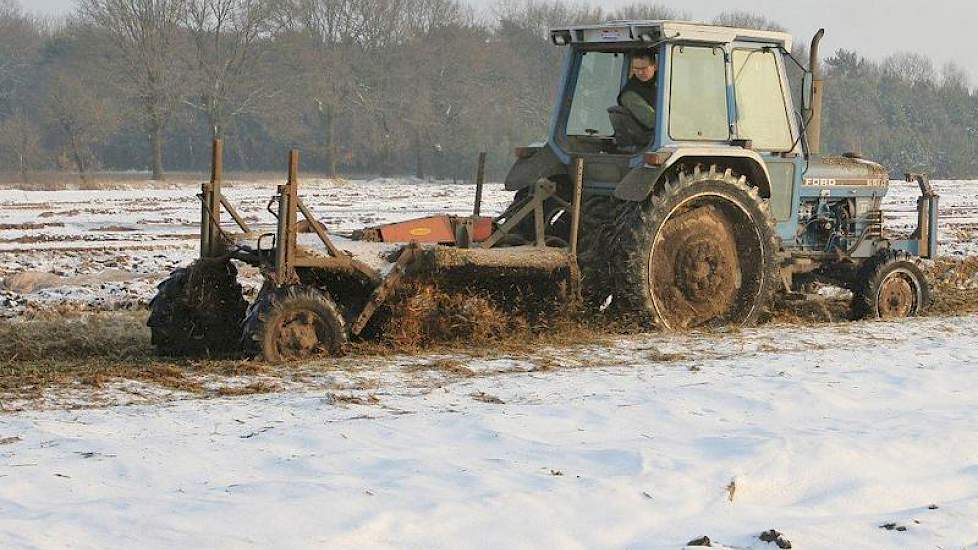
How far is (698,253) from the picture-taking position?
10.4 meters

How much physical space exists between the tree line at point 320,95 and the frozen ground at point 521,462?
45.8 m

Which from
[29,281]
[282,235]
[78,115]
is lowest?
[29,281]

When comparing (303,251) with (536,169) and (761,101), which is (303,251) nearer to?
(536,169)

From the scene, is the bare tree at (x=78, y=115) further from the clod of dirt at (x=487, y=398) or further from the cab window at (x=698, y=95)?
the clod of dirt at (x=487, y=398)

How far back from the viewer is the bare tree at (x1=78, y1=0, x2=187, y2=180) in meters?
53.6

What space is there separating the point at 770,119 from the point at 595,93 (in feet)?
4.48

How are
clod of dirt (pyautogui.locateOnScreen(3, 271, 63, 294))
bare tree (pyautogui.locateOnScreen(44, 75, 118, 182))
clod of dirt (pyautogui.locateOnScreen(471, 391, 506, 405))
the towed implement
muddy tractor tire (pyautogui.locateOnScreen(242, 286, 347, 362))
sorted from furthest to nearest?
bare tree (pyautogui.locateOnScreen(44, 75, 118, 182)), clod of dirt (pyautogui.locateOnScreen(3, 271, 63, 294)), the towed implement, muddy tractor tire (pyautogui.locateOnScreen(242, 286, 347, 362)), clod of dirt (pyautogui.locateOnScreen(471, 391, 506, 405))

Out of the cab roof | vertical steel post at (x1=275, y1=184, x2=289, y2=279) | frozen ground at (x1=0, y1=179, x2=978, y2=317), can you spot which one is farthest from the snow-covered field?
frozen ground at (x1=0, y1=179, x2=978, y2=317)

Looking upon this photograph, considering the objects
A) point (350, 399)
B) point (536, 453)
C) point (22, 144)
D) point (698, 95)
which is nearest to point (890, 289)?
point (698, 95)

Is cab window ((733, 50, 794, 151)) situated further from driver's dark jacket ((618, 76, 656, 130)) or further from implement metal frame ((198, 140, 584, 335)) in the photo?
implement metal frame ((198, 140, 584, 335))

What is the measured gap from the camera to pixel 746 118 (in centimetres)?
1079

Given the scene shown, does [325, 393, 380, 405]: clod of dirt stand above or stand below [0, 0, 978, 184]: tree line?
below

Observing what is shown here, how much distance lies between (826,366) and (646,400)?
1.74m

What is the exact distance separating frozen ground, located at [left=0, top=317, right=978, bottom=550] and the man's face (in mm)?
2639
